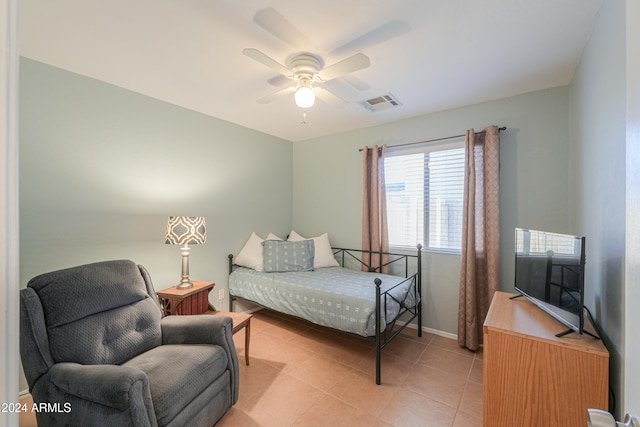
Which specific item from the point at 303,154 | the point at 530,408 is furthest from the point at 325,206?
the point at 530,408

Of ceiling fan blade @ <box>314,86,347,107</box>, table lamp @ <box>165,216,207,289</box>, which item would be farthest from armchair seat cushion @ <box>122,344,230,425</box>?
ceiling fan blade @ <box>314,86,347,107</box>

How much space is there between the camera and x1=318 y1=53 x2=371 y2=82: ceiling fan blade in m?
1.58

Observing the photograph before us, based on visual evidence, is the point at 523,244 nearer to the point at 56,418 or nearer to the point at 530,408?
the point at 530,408

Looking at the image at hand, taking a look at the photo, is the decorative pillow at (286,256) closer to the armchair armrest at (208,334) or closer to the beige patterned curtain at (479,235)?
the armchair armrest at (208,334)

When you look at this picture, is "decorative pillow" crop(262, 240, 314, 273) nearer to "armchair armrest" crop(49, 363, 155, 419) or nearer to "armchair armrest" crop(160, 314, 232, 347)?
"armchair armrest" crop(160, 314, 232, 347)

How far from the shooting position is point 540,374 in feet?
4.43

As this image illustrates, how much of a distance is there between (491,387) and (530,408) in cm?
17

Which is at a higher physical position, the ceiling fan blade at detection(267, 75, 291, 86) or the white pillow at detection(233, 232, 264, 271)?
the ceiling fan blade at detection(267, 75, 291, 86)

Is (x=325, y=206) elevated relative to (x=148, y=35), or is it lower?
lower

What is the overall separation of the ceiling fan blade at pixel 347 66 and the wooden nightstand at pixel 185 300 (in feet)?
7.23

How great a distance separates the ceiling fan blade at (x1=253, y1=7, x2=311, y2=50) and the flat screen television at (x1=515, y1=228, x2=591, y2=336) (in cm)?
194

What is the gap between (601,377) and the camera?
1.23 meters

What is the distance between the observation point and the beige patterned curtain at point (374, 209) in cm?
336

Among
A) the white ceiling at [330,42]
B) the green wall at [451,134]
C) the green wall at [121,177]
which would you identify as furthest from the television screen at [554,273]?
the green wall at [121,177]
